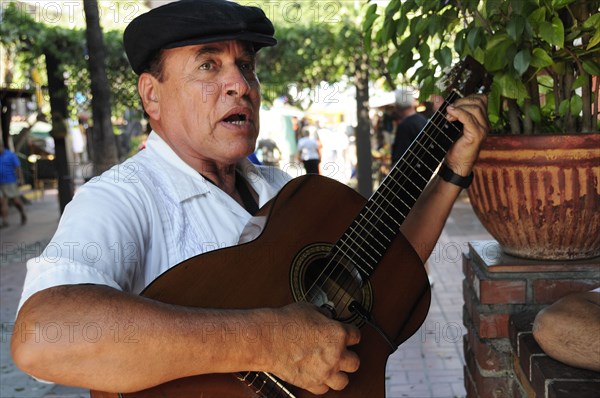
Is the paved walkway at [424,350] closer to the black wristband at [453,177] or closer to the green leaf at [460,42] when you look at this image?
the black wristband at [453,177]

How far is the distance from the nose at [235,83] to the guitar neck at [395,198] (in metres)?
0.45

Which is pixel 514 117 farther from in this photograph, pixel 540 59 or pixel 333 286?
pixel 333 286

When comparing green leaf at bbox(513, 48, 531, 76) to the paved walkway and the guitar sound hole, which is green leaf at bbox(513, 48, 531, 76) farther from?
the paved walkway

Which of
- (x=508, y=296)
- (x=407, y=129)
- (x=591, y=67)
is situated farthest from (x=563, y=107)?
(x=407, y=129)

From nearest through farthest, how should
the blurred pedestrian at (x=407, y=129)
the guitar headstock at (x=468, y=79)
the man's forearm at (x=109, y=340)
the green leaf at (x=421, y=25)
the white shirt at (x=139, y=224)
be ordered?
the man's forearm at (x=109, y=340) → the white shirt at (x=139, y=224) → the guitar headstock at (x=468, y=79) → the green leaf at (x=421, y=25) → the blurred pedestrian at (x=407, y=129)

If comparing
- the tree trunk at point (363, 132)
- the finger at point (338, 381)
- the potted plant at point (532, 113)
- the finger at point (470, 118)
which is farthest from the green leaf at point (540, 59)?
the tree trunk at point (363, 132)

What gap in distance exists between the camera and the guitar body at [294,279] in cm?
136

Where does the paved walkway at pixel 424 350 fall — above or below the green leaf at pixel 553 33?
below

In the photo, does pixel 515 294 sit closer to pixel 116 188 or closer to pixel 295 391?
pixel 295 391

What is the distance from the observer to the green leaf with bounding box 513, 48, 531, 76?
183 centimetres

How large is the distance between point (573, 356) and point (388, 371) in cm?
281

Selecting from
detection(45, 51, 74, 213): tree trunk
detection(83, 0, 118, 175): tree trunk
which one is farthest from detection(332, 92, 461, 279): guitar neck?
detection(45, 51, 74, 213): tree trunk

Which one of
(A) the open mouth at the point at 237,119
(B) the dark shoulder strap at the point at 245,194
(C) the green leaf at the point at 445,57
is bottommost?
(B) the dark shoulder strap at the point at 245,194

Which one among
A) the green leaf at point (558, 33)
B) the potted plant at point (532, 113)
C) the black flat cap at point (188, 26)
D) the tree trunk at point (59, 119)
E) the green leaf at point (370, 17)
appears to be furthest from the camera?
the tree trunk at point (59, 119)
